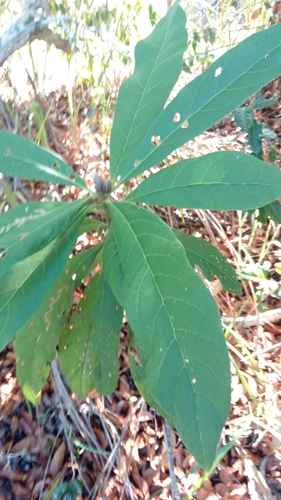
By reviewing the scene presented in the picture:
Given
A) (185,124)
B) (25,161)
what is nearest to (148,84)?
(185,124)

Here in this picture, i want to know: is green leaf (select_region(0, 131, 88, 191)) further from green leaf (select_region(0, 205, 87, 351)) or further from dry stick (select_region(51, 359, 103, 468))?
dry stick (select_region(51, 359, 103, 468))

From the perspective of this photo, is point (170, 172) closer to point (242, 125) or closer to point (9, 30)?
point (242, 125)

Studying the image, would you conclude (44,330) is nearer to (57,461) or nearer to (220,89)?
(57,461)

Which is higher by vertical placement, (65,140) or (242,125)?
(65,140)

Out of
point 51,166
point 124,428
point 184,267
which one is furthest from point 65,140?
point 184,267

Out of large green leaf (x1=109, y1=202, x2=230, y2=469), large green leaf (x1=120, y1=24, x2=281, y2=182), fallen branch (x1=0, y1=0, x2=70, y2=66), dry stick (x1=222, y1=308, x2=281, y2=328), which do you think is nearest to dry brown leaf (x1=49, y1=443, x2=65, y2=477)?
dry stick (x1=222, y1=308, x2=281, y2=328)

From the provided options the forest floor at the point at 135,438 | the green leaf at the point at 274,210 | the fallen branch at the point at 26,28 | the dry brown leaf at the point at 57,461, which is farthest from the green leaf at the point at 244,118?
A: the dry brown leaf at the point at 57,461
